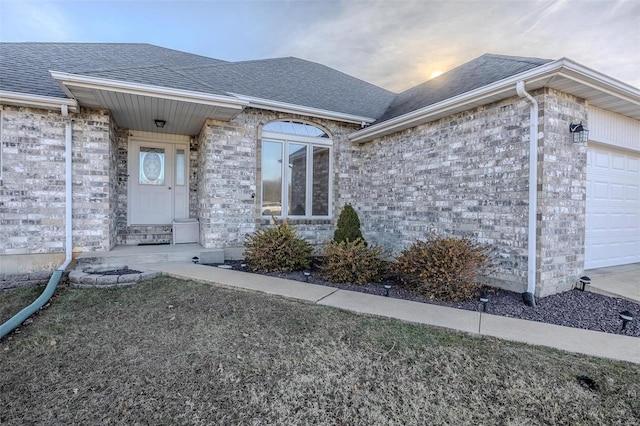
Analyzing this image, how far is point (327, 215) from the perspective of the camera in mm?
8273

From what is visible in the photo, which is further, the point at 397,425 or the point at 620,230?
the point at 620,230

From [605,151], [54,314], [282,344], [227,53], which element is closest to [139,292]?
[54,314]

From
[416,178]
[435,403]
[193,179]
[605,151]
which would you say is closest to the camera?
[435,403]

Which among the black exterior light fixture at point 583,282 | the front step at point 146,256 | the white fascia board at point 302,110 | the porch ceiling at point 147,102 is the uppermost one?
the white fascia board at point 302,110

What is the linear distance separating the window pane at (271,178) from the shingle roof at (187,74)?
116 centimetres

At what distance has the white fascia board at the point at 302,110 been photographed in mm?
7008

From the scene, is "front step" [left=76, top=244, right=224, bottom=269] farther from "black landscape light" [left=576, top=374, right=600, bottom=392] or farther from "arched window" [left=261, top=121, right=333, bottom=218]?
"black landscape light" [left=576, top=374, right=600, bottom=392]

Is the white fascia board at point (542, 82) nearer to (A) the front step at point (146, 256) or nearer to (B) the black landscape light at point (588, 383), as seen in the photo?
(B) the black landscape light at point (588, 383)

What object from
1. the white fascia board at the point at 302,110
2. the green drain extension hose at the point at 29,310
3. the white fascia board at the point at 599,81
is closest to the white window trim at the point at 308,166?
the white fascia board at the point at 302,110

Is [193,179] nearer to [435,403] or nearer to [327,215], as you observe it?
[327,215]

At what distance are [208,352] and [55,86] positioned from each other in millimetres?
6194

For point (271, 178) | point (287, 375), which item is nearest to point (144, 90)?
point (271, 178)

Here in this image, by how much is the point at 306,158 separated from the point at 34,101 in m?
5.30

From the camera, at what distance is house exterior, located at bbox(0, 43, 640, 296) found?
481 centimetres
